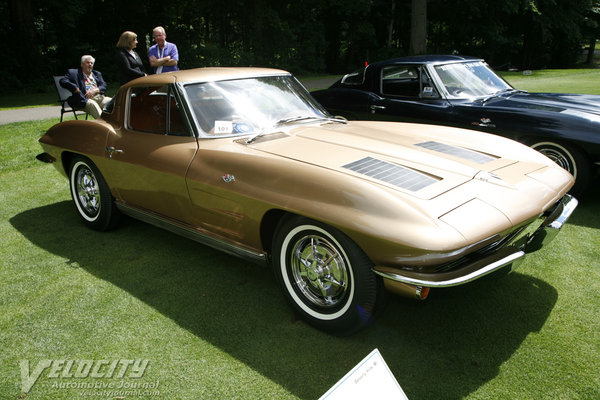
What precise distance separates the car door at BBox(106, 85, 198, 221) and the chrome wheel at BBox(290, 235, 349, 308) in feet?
3.22

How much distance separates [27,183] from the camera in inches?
232

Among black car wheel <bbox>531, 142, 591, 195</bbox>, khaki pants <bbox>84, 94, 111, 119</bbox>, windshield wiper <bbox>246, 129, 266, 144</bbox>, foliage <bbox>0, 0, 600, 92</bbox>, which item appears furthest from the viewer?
foliage <bbox>0, 0, 600, 92</bbox>

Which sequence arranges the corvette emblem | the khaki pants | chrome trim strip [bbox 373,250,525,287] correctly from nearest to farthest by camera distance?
chrome trim strip [bbox 373,250,525,287] < the corvette emblem < the khaki pants

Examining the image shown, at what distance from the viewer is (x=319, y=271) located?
8.53 ft

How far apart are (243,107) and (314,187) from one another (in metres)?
1.20

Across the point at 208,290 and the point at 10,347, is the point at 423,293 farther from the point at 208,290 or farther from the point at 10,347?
the point at 10,347

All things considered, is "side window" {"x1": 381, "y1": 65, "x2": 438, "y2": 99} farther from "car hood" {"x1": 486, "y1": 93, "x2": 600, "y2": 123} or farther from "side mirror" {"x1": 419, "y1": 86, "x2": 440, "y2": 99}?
"car hood" {"x1": 486, "y1": 93, "x2": 600, "y2": 123}

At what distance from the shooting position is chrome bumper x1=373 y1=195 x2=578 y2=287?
2.20 meters

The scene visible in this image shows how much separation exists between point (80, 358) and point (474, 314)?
228 cm

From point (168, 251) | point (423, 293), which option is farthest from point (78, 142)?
point (423, 293)

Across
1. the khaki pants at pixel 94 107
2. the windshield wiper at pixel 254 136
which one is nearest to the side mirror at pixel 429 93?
the windshield wiper at pixel 254 136

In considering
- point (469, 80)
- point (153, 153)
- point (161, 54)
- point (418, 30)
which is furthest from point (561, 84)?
point (153, 153)

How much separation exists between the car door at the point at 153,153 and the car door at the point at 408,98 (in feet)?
10.2

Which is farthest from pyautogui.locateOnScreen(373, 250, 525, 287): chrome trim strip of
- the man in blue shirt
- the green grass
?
the green grass
